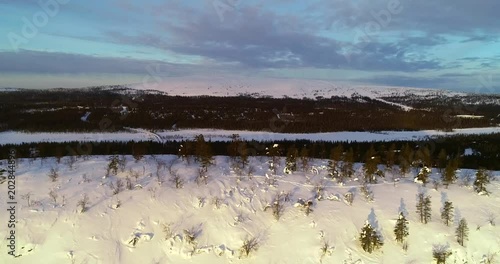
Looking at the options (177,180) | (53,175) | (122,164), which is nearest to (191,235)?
(177,180)

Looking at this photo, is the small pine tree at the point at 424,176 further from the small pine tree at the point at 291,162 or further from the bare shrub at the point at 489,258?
the small pine tree at the point at 291,162

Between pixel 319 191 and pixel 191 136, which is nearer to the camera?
pixel 319 191

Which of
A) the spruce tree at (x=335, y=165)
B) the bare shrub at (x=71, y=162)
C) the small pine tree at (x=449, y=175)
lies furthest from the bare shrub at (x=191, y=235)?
the small pine tree at (x=449, y=175)

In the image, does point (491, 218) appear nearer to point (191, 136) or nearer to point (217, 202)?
point (217, 202)

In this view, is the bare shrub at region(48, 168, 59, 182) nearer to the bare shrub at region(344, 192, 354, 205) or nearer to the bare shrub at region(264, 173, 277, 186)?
the bare shrub at region(264, 173, 277, 186)

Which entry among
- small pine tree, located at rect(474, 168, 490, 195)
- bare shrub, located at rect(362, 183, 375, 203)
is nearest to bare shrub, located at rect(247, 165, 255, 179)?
bare shrub, located at rect(362, 183, 375, 203)

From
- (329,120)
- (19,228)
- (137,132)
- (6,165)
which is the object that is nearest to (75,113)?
(137,132)

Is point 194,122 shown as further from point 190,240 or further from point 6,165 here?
point 190,240
